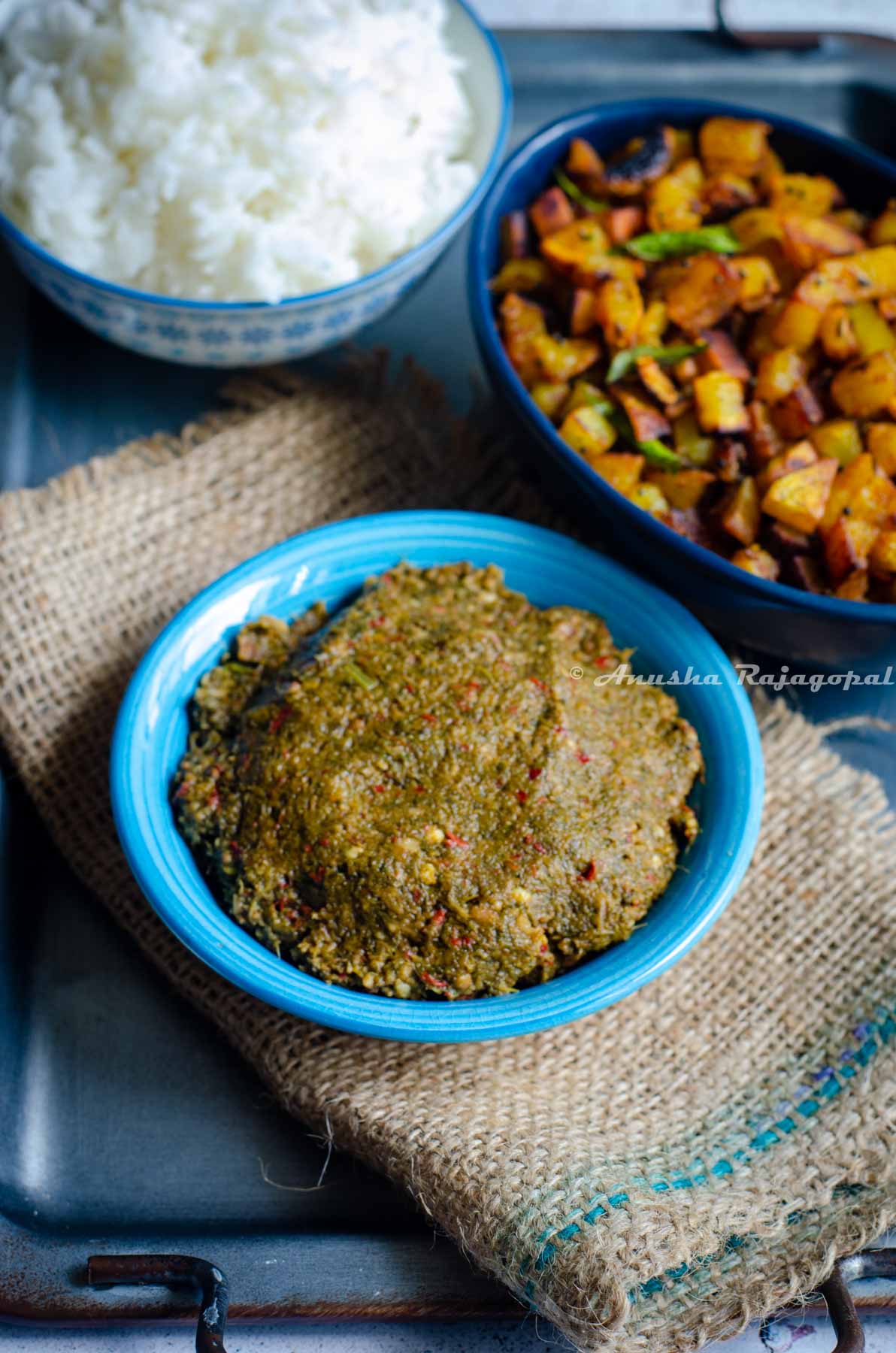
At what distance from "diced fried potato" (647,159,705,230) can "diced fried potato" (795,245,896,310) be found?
0.25 metres

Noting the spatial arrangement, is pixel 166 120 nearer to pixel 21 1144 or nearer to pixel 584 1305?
pixel 21 1144

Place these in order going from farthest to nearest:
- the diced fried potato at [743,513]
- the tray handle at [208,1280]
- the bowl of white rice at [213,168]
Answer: the bowl of white rice at [213,168] → the diced fried potato at [743,513] → the tray handle at [208,1280]

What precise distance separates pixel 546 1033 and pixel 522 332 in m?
1.19

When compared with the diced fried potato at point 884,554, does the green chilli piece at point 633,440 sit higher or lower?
higher

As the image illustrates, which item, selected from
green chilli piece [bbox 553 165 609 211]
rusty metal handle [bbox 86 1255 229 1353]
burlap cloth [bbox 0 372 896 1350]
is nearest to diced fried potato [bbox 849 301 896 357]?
green chilli piece [bbox 553 165 609 211]

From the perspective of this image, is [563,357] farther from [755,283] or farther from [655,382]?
[755,283]

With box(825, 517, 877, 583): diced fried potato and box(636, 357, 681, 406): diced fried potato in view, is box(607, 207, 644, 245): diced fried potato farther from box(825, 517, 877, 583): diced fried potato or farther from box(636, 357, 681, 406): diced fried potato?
box(825, 517, 877, 583): diced fried potato

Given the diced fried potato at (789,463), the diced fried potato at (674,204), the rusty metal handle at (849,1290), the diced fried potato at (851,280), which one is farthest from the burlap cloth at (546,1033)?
the diced fried potato at (851,280)

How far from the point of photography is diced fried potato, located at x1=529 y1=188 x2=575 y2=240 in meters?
2.30

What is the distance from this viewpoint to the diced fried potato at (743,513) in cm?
205

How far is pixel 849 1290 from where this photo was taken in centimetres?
180

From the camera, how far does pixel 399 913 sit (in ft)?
5.82

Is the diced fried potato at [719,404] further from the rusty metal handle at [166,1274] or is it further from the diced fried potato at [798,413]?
the rusty metal handle at [166,1274]

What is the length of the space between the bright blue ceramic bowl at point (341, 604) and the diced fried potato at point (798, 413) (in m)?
0.37
